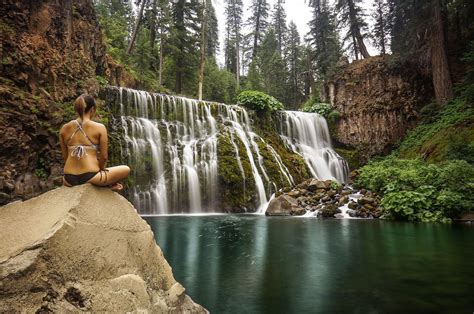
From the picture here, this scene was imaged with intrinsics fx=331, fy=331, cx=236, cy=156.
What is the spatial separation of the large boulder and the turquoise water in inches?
60.5

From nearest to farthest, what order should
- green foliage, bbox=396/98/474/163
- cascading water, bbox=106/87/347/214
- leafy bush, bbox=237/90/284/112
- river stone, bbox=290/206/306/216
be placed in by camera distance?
green foliage, bbox=396/98/474/163 → river stone, bbox=290/206/306/216 → cascading water, bbox=106/87/347/214 → leafy bush, bbox=237/90/284/112

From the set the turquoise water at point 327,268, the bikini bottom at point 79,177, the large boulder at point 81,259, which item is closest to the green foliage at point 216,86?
the turquoise water at point 327,268

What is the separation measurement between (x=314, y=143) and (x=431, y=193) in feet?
46.2

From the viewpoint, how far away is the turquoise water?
14.5ft

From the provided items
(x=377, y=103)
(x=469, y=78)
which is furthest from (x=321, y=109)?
(x=469, y=78)

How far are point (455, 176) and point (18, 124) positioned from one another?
1513 centimetres

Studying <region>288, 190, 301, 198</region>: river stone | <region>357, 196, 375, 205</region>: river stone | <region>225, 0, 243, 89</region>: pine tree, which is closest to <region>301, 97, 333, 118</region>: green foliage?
<region>288, 190, 301, 198</region>: river stone

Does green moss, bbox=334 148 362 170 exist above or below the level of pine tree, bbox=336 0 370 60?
below

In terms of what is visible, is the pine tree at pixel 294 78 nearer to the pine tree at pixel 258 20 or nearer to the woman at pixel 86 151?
the pine tree at pixel 258 20

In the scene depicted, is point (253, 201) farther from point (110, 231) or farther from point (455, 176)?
point (110, 231)

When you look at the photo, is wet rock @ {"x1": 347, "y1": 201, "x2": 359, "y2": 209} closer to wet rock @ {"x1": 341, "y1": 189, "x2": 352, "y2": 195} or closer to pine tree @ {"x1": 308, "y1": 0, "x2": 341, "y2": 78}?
wet rock @ {"x1": 341, "y1": 189, "x2": 352, "y2": 195}

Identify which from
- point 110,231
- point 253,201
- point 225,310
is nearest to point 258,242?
point 225,310

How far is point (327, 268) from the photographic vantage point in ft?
20.7

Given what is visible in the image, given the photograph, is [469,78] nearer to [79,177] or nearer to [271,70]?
[79,177]
